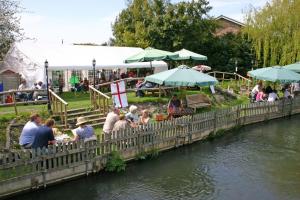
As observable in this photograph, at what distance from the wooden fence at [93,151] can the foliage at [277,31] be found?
44.6 ft

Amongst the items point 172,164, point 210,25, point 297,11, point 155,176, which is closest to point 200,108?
point 172,164

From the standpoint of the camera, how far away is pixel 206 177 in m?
11.2

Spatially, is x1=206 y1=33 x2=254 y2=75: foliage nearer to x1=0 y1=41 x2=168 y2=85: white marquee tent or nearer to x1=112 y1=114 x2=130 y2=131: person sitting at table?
x1=0 y1=41 x2=168 y2=85: white marquee tent

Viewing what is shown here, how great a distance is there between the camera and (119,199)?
9.52 metres

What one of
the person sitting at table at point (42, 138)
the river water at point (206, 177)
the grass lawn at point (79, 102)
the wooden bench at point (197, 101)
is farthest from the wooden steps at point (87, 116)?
the wooden bench at point (197, 101)

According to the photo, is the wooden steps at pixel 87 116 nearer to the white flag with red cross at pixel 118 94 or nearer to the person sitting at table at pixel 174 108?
the white flag with red cross at pixel 118 94

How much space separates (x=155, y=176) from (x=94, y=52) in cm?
1611

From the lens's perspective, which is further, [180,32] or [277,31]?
[180,32]

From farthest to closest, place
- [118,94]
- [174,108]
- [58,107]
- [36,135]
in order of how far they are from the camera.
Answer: [118,94], [174,108], [58,107], [36,135]

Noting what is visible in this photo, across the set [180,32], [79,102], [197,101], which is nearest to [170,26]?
[180,32]

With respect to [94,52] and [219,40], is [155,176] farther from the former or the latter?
[219,40]

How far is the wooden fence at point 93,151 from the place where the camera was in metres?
9.42

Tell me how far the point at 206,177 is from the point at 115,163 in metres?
2.62

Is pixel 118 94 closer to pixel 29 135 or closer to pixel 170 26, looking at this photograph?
pixel 29 135
